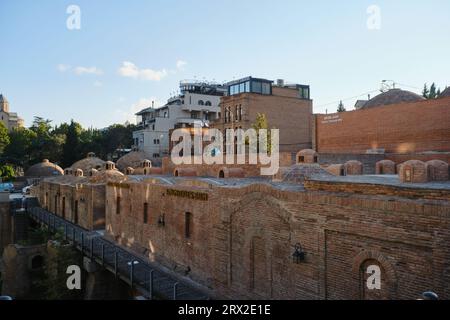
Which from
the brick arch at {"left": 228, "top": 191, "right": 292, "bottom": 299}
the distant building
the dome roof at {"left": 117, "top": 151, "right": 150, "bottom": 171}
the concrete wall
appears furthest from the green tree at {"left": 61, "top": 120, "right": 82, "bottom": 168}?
the brick arch at {"left": 228, "top": 191, "right": 292, "bottom": 299}

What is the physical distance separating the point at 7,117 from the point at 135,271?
284ft

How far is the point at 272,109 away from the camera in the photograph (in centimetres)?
4244

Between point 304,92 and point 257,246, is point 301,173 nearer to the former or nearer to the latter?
point 257,246

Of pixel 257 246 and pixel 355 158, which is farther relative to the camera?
pixel 355 158

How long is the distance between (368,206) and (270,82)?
35.6 m

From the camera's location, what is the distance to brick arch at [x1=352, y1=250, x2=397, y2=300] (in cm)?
873

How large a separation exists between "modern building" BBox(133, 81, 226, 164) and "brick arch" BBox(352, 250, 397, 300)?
4599 centimetres

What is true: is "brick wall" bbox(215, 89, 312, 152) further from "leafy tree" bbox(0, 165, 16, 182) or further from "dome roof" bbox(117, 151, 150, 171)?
"leafy tree" bbox(0, 165, 16, 182)

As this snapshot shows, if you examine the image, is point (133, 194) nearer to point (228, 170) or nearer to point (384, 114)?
point (228, 170)

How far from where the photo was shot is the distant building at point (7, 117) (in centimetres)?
8750

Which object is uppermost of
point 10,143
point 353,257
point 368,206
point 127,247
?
point 10,143

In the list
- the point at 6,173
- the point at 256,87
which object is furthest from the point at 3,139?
the point at 256,87
